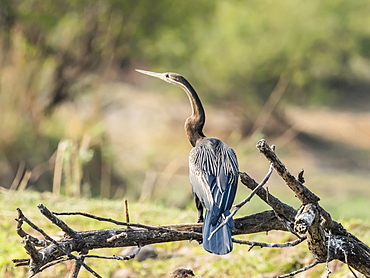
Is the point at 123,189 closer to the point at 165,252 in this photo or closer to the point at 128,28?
the point at 128,28

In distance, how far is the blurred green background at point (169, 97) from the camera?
864 cm

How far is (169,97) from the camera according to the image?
56.4 feet

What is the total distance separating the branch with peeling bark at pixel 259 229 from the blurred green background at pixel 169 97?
117 cm

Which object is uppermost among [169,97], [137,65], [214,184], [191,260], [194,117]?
[137,65]

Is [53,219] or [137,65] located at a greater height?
[137,65]

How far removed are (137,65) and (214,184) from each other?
581 inches

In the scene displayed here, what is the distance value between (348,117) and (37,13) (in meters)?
11.6

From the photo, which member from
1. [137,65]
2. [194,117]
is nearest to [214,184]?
[194,117]

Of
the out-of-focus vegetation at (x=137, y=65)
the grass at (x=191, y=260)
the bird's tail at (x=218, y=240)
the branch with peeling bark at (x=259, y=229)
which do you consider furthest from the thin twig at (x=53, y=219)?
the out-of-focus vegetation at (x=137, y=65)

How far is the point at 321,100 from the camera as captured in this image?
16344mm

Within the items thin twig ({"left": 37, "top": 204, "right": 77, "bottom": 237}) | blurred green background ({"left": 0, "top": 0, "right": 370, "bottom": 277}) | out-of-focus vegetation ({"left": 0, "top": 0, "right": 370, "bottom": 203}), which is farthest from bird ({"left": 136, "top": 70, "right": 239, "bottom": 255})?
out-of-focus vegetation ({"left": 0, "top": 0, "right": 370, "bottom": 203})

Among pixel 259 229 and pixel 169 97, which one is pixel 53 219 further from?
pixel 169 97

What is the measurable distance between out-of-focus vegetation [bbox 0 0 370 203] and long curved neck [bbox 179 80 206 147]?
2998 mm

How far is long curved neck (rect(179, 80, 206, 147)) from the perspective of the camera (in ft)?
10.4
